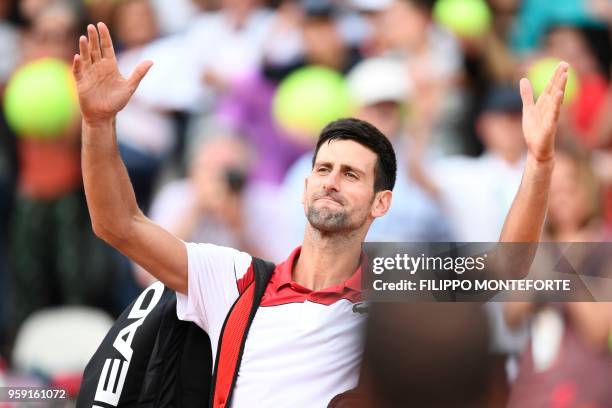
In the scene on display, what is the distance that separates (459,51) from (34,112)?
101 inches

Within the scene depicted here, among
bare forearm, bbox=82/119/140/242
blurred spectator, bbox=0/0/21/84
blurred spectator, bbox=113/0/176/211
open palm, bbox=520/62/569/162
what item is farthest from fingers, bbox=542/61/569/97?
blurred spectator, bbox=0/0/21/84

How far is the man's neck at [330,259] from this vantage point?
3742 millimetres

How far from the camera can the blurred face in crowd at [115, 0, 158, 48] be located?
22.7 ft

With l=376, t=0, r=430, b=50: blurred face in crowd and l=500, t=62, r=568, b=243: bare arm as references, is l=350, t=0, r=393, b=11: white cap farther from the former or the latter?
l=500, t=62, r=568, b=243: bare arm

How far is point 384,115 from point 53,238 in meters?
2.04

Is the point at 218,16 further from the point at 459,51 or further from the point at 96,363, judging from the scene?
the point at 96,363

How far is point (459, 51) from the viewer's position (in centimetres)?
662

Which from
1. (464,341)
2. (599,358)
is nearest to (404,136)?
(599,358)

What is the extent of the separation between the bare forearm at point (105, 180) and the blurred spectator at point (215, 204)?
2623 millimetres

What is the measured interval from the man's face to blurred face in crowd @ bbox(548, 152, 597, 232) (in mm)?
1464

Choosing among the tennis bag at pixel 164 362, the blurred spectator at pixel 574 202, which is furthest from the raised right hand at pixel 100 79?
the blurred spectator at pixel 574 202

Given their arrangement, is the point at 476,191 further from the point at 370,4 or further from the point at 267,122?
the point at 370,4

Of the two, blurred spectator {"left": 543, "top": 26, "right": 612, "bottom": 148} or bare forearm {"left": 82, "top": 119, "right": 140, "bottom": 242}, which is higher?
blurred spectator {"left": 543, "top": 26, "right": 612, "bottom": 148}

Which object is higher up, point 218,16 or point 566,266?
point 218,16
